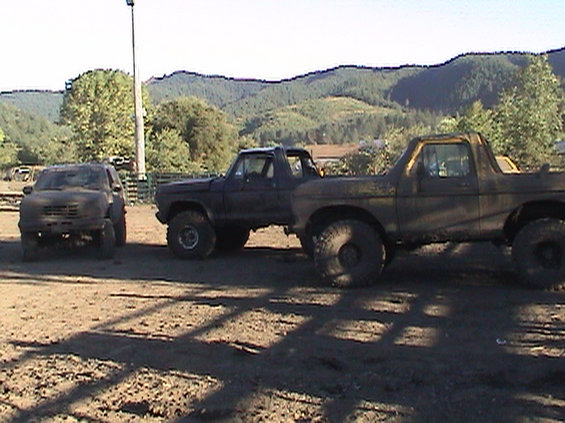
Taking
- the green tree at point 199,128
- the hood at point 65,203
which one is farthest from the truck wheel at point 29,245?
the green tree at point 199,128

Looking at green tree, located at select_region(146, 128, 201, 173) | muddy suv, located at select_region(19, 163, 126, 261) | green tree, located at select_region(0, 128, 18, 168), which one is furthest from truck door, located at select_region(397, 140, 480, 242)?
green tree, located at select_region(0, 128, 18, 168)

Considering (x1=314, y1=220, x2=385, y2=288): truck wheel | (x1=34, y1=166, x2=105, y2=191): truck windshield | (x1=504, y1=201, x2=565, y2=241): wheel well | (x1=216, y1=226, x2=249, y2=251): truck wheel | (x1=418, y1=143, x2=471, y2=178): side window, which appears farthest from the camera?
(x1=34, y1=166, x2=105, y2=191): truck windshield

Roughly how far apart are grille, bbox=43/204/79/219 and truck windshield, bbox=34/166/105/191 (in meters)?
0.95

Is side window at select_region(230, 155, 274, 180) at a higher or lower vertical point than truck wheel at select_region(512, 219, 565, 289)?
higher

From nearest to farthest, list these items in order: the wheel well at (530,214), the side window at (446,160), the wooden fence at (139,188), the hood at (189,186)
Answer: the wheel well at (530,214) < the side window at (446,160) < the hood at (189,186) < the wooden fence at (139,188)

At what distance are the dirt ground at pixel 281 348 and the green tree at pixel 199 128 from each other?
5276cm

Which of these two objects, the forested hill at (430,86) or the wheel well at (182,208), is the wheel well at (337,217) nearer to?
the wheel well at (182,208)

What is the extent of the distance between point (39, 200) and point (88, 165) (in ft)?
5.36

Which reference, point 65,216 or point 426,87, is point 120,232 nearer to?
point 65,216

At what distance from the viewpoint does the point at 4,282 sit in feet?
36.8

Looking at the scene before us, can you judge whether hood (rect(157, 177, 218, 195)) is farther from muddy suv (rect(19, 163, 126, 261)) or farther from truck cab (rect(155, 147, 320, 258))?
muddy suv (rect(19, 163, 126, 261))

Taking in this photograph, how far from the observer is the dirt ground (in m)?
5.15

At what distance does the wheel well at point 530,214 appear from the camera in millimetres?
9391

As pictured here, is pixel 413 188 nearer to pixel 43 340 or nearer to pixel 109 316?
pixel 109 316
